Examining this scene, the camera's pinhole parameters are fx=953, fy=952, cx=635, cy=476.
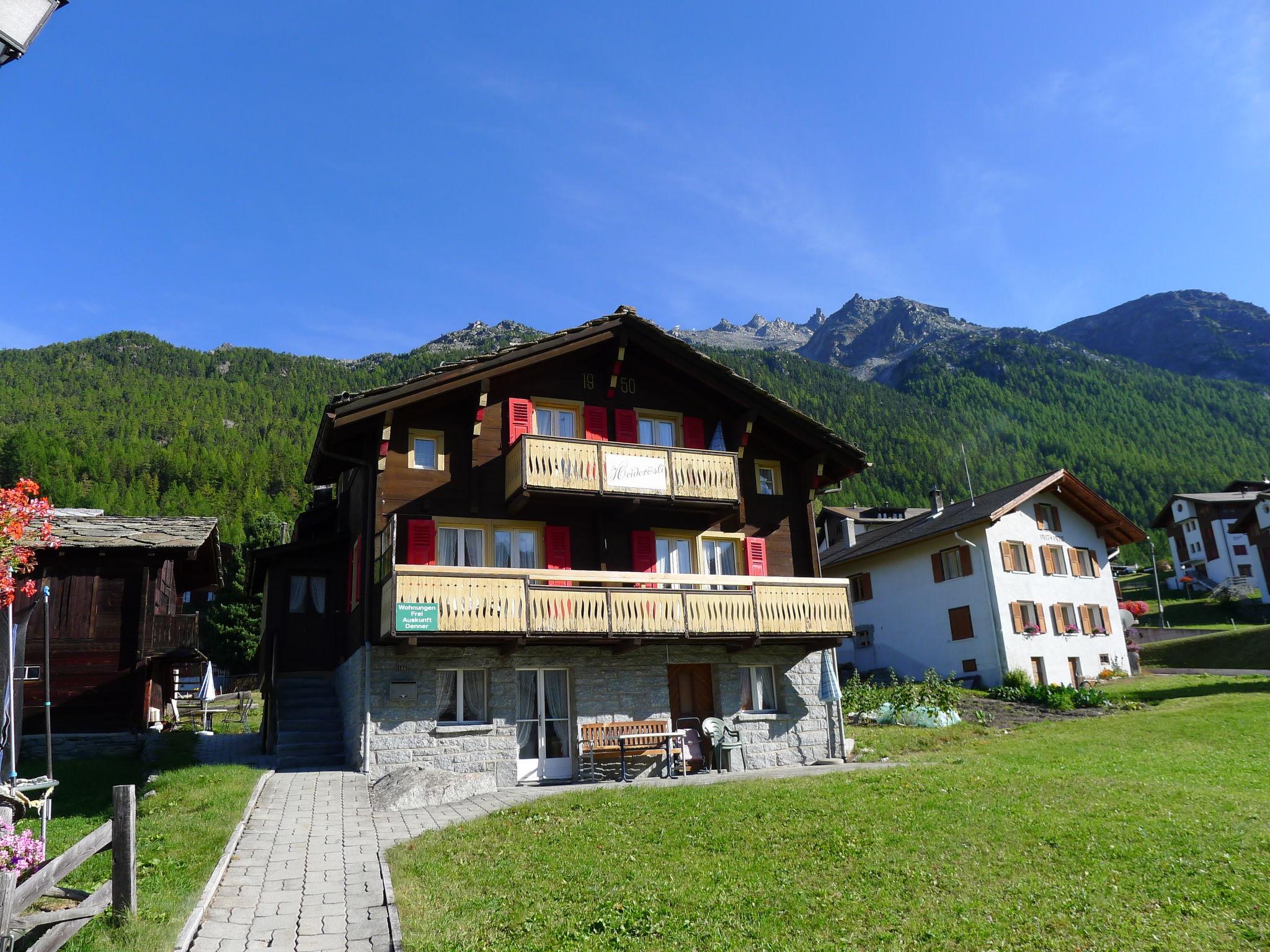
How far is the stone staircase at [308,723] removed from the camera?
1994 centimetres

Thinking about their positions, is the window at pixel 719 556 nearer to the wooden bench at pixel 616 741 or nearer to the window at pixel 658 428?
the window at pixel 658 428

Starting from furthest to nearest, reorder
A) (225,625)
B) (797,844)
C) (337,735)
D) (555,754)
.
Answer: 1. (225,625)
2. (337,735)
3. (555,754)
4. (797,844)

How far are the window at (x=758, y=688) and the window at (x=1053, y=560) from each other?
64.1 ft

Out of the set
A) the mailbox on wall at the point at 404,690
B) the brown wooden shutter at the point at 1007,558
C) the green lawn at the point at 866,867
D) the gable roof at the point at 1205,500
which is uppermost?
the gable roof at the point at 1205,500

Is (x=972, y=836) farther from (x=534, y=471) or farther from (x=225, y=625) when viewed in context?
(x=225, y=625)

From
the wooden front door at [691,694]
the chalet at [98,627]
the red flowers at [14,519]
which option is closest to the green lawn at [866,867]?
the wooden front door at [691,694]

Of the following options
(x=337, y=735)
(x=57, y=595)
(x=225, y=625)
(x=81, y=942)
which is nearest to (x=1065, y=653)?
(x=337, y=735)

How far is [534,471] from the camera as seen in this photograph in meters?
20.1

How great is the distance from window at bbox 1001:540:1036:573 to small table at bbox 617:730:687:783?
1994 cm

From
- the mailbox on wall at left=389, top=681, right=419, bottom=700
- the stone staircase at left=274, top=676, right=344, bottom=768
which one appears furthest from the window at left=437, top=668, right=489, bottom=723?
the stone staircase at left=274, top=676, right=344, bottom=768

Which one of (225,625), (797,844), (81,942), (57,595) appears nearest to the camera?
(81,942)

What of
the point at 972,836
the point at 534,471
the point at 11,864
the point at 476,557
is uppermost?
the point at 534,471

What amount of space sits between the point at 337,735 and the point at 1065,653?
27554 mm

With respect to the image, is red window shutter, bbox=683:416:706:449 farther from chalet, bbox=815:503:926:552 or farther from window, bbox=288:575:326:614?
chalet, bbox=815:503:926:552
